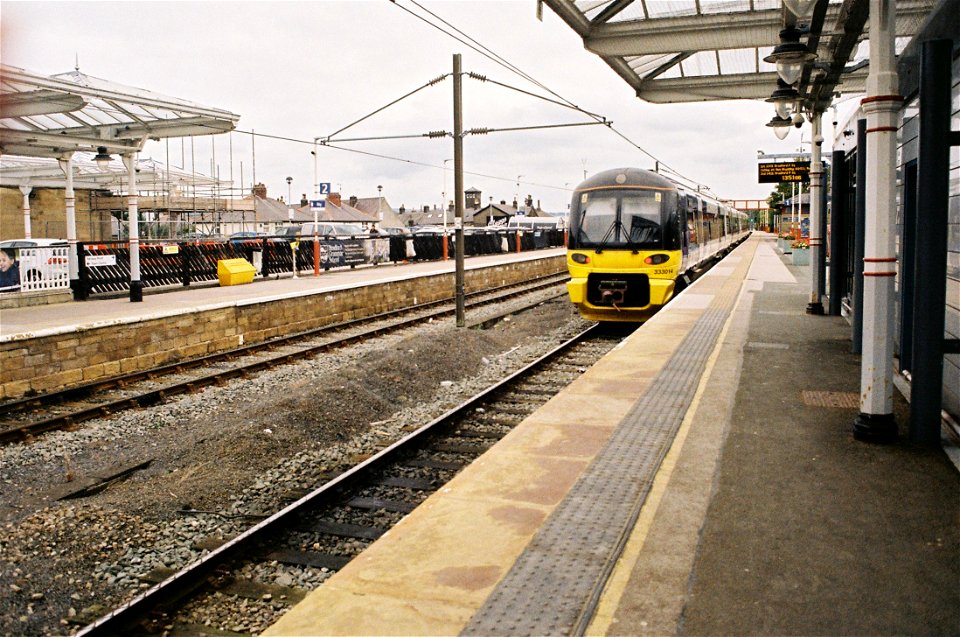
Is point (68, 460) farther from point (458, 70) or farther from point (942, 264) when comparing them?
point (458, 70)

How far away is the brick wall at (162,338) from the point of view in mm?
11281

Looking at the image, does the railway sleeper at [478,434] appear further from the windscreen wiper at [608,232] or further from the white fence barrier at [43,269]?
the white fence barrier at [43,269]

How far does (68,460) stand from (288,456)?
217cm

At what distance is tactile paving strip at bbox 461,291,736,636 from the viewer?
11.5ft

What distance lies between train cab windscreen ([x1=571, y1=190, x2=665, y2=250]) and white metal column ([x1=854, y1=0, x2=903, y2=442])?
31.9 feet

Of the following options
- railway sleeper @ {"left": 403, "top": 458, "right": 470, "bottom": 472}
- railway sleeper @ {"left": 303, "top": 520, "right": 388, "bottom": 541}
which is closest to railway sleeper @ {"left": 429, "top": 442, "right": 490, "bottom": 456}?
railway sleeper @ {"left": 403, "top": 458, "right": 470, "bottom": 472}

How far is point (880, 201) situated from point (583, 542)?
337cm

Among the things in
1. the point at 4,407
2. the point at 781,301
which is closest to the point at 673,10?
the point at 781,301

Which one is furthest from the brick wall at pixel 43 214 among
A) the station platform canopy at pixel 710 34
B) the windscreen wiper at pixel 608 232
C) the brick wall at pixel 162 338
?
the station platform canopy at pixel 710 34

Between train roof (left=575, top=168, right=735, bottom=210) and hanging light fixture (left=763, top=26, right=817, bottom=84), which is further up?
hanging light fixture (left=763, top=26, right=817, bottom=84)

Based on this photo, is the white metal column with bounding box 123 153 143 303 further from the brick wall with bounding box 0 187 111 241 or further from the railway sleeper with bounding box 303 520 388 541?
the brick wall with bounding box 0 187 111 241

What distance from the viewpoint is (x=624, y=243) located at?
15.5m

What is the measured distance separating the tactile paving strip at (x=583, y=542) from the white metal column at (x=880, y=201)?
1.61m

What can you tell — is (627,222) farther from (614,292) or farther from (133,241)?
(133,241)
